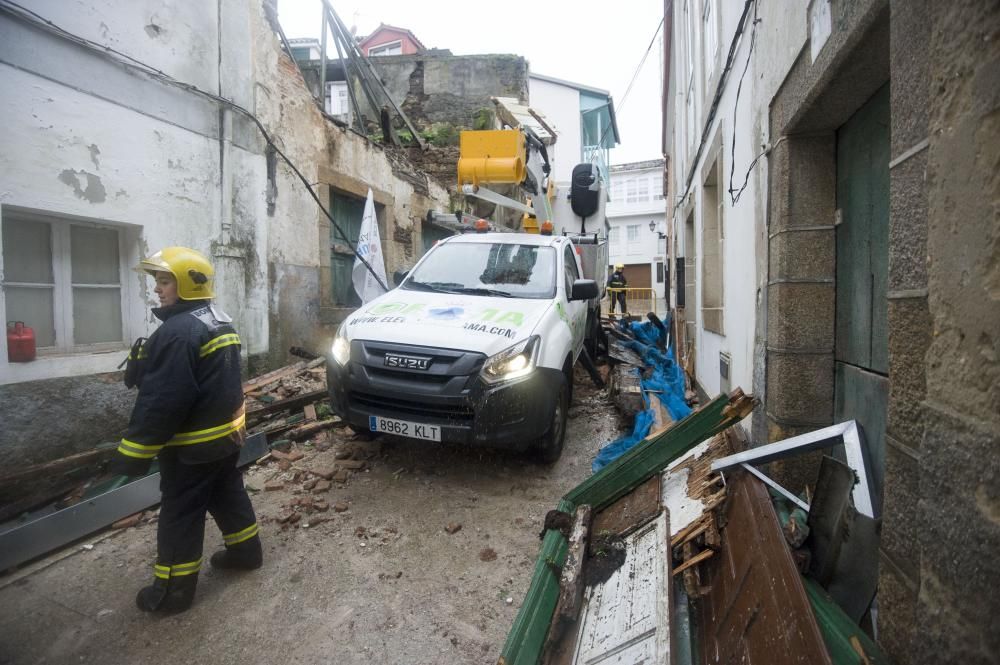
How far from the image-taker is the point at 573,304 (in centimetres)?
520

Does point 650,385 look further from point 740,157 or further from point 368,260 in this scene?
point 368,260

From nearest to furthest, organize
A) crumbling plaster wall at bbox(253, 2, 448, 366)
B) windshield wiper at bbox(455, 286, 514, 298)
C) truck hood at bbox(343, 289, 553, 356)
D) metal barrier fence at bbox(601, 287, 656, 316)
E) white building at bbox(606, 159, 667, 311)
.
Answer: truck hood at bbox(343, 289, 553, 356)
windshield wiper at bbox(455, 286, 514, 298)
crumbling plaster wall at bbox(253, 2, 448, 366)
metal barrier fence at bbox(601, 287, 656, 316)
white building at bbox(606, 159, 667, 311)

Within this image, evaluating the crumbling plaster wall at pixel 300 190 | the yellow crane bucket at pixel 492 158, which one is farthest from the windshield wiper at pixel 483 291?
the crumbling plaster wall at pixel 300 190

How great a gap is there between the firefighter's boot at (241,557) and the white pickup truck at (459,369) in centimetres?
111

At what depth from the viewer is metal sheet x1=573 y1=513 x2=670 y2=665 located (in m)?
1.75

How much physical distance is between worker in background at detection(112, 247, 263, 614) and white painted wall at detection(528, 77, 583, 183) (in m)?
24.3

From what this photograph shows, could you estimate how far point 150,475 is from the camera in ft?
11.8

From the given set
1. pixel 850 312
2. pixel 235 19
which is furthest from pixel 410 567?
pixel 235 19

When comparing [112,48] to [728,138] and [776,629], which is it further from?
[776,629]

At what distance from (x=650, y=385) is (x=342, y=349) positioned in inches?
145

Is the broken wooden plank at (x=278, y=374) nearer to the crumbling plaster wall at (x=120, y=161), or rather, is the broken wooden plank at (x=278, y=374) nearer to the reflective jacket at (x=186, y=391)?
the crumbling plaster wall at (x=120, y=161)

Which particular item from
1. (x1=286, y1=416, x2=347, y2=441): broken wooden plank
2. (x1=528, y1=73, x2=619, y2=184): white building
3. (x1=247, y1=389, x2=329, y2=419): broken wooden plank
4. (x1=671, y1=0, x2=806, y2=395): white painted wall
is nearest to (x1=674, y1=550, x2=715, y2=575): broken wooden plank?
(x1=671, y1=0, x2=806, y2=395): white painted wall

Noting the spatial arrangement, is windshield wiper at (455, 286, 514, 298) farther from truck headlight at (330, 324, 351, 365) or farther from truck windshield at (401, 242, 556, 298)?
truck headlight at (330, 324, 351, 365)

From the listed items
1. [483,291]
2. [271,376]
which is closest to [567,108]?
[271,376]
